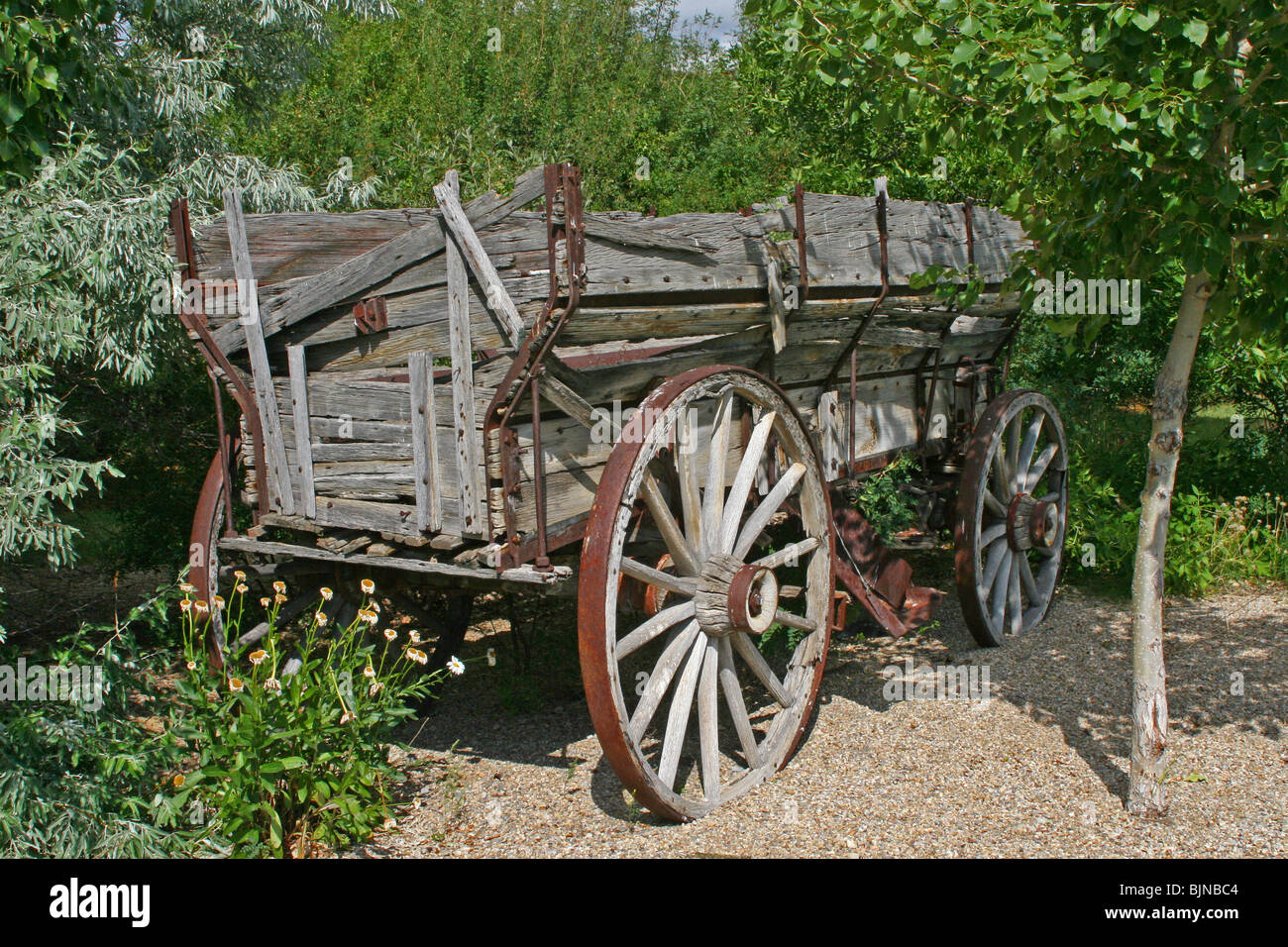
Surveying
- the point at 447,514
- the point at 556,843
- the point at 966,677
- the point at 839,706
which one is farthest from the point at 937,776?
the point at 447,514

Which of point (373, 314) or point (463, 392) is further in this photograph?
point (373, 314)

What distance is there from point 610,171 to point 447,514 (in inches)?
274

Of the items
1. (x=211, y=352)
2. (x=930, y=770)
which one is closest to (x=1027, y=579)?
(x=930, y=770)

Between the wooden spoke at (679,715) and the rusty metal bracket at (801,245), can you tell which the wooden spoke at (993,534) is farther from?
the wooden spoke at (679,715)

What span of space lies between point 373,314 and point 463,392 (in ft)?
1.63

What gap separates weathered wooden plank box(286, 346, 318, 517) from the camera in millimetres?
3590

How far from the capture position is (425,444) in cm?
331

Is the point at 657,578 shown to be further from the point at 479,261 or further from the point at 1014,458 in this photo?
the point at 1014,458

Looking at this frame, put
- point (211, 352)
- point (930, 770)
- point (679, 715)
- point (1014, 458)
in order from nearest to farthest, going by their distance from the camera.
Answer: point (679, 715)
point (211, 352)
point (930, 770)
point (1014, 458)

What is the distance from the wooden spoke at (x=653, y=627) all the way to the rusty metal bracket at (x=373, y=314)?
1247 mm

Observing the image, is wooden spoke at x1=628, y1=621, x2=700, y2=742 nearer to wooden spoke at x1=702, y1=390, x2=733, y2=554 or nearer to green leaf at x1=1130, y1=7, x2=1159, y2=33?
wooden spoke at x1=702, y1=390, x2=733, y2=554

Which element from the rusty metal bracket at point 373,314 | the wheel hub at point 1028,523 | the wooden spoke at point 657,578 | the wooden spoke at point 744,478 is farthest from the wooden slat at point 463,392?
the wheel hub at point 1028,523

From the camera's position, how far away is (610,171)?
9.68 m

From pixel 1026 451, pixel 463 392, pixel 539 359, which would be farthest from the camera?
pixel 1026 451
